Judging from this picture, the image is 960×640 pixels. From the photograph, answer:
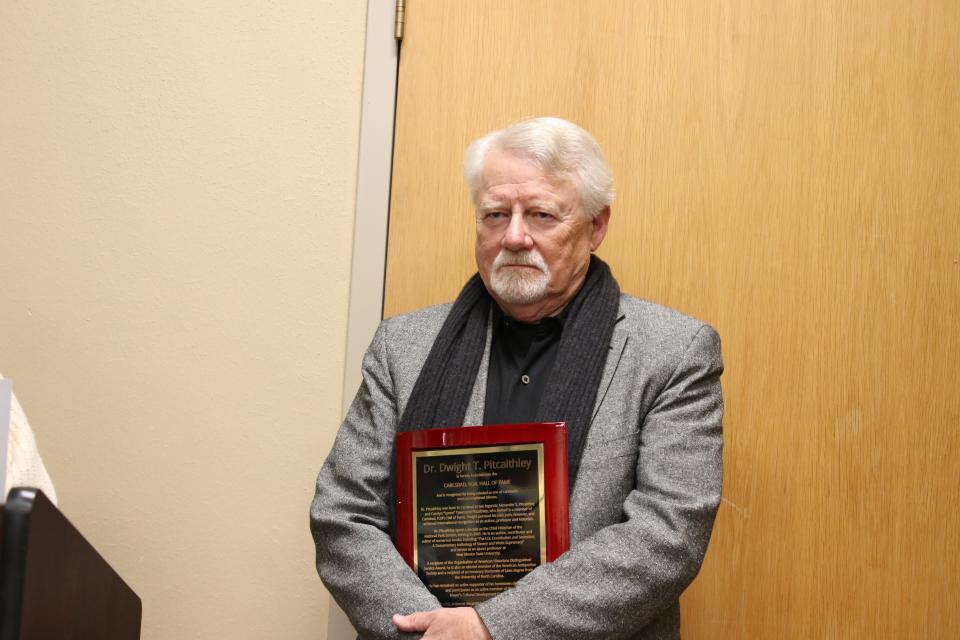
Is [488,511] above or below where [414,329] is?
below

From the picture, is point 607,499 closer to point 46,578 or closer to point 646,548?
point 646,548

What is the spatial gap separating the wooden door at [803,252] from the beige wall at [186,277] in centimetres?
55

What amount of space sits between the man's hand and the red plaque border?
0.49 ft

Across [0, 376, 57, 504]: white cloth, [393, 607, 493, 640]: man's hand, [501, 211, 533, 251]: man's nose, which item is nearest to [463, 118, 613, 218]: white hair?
[501, 211, 533, 251]: man's nose

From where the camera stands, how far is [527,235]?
7.14ft

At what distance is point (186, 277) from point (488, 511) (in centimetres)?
109

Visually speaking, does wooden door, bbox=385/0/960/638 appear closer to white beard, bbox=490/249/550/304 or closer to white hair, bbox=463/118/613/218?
white hair, bbox=463/118/613/218

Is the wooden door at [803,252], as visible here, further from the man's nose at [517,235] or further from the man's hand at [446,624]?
the man's hand at [446,624]

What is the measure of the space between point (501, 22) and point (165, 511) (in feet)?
4.62

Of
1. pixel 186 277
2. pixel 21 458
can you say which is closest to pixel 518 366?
pixel 186 277

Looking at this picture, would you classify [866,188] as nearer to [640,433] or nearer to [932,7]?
[932,7]

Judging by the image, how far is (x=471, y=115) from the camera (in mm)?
2598

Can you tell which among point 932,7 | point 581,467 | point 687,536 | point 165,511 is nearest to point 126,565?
point 165,511

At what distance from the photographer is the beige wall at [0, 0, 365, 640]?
260cm
